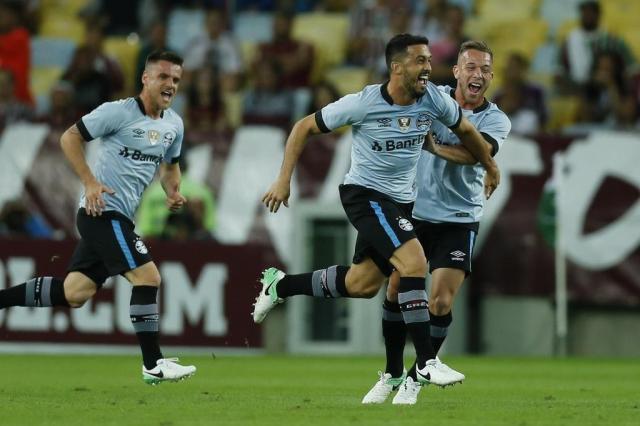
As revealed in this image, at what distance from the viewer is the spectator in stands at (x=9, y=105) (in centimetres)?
1783

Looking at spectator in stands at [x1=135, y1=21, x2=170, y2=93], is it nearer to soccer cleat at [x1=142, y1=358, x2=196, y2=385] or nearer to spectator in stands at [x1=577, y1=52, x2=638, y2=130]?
spectator in stands at [x1=577, y1=52, x2=638, y2=130]

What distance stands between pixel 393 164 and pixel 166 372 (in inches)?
81.8

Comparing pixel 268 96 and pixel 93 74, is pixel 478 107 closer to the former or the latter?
pixel 268 96

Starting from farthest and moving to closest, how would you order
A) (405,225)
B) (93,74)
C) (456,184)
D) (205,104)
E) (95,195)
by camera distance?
1. (93,74)
2. (205,104)
3. (456,184)
4. (95,195)
5. (405,225)

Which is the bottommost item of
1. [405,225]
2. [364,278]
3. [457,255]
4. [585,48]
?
[364,278]

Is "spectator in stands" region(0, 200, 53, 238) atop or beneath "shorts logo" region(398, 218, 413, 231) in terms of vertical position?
atop

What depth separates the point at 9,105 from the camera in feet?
59.3

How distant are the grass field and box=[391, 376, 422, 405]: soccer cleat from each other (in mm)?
93

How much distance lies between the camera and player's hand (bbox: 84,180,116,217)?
10.2 metres

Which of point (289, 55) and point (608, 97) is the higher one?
point (289, 55)

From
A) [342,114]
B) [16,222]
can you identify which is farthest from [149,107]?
[16,222]

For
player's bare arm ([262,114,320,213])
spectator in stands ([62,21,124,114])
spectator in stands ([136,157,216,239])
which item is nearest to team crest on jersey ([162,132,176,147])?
player's bare arm ([262,114,320,213])

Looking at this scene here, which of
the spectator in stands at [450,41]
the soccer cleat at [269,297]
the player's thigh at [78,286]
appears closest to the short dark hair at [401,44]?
the soccer cleat at [269,297]

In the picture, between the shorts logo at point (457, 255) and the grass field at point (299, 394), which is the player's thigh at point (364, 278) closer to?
the shorts logo at point (457, 255)
